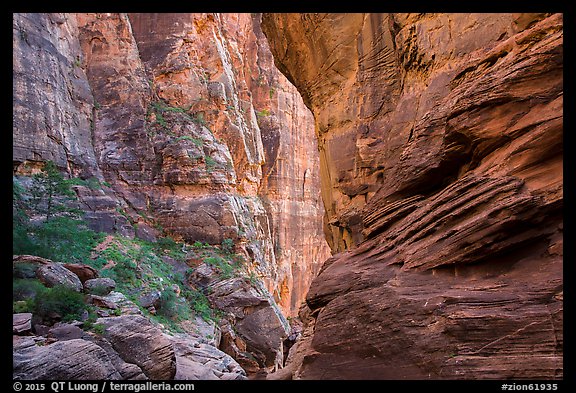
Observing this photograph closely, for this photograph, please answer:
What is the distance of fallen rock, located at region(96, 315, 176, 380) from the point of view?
10.5m

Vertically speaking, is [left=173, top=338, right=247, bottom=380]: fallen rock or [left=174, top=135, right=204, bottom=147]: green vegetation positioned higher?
[left=174, top=135, right=204, bottom=147]: green vegetation

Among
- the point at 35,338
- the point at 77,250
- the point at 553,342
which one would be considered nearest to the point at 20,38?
the point at 77,250

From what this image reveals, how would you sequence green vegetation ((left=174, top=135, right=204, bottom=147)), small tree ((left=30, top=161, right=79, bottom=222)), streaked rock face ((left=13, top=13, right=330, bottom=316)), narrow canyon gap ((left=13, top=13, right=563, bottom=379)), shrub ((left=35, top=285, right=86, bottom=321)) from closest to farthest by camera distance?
narrow canyon gap ((left=13, top=13, right=563, bottom=379)) < shrub ((left=35, top=285, right=86, bottom=321)) < small tree ((left=30, top=161, right=79, bottom=222)) < streaked rock face ((left=13, top=13, right=330, bottom=316)) < green vegetation ((left=174, top=135, right=204, bottom=147))

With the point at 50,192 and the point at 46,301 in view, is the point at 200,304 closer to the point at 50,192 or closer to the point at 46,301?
the point at 50,192

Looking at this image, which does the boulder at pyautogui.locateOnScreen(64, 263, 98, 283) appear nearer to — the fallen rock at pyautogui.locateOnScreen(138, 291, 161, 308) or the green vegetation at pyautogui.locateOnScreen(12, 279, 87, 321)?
the green vegetation at pyautogui.locateOnScreen(12, 279, 87, 321)

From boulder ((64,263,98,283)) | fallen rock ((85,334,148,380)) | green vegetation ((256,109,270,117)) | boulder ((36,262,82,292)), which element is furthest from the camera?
green vegetation ((256,109,270,117))

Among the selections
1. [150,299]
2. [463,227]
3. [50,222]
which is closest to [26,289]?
[150,299]

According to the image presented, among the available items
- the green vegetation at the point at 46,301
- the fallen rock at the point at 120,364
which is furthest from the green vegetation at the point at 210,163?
→ the fallen rock at the point at 120,364

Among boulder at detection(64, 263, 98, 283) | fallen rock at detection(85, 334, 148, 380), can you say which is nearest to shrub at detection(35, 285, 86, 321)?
fallen rock at detection(85, 334, 148, 380)

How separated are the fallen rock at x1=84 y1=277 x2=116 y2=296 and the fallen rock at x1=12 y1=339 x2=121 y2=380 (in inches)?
199

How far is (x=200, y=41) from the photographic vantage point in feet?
101

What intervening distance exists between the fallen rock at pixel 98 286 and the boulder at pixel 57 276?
1.28 feet

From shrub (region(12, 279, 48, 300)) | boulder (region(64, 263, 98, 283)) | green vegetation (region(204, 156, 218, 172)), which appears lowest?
shrub (region(12, 279, 48, 300))

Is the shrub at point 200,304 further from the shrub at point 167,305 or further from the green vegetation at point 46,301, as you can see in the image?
the green vegetation at point 46,301
